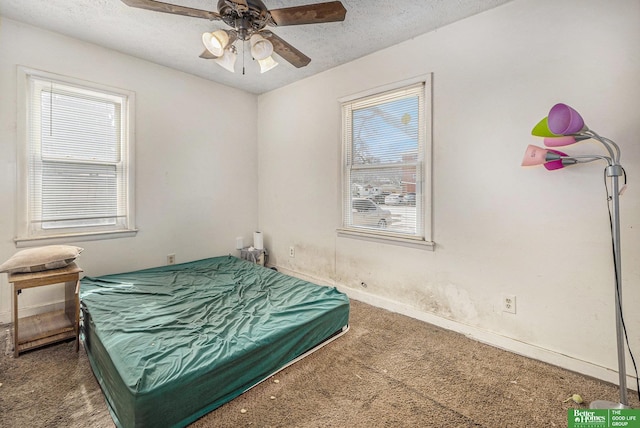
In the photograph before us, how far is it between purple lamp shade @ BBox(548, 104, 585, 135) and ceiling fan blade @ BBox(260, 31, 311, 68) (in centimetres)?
158

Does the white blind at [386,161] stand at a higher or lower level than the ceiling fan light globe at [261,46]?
lower

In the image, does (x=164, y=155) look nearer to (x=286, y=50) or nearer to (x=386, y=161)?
(x=286, y=50)

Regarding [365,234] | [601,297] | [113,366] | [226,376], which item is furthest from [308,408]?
[601,297]

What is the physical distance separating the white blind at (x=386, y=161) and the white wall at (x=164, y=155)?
1.62 meters

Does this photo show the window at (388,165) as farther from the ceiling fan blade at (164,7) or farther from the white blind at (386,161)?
the ceiling fan blade at (164,7)

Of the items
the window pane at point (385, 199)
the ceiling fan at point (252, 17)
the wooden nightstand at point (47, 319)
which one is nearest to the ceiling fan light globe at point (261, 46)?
the ceiling fan at point (252, 17)

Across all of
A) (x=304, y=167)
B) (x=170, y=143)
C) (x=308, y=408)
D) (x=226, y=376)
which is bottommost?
(x=308, y=408)

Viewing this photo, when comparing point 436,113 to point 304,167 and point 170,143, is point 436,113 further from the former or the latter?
point 170,143

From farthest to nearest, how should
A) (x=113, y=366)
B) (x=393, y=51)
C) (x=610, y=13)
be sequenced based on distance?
(x=393, y=51) → (x=610, y=13) → (x=113, y=366)

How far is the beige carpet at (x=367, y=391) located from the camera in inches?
57.6

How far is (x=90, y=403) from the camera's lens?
5.10 ft

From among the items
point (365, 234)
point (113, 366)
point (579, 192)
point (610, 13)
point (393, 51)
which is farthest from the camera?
point (365, 234)

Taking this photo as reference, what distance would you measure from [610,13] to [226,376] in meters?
3.07

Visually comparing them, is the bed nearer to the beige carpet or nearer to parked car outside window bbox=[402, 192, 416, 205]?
the beige carpet
